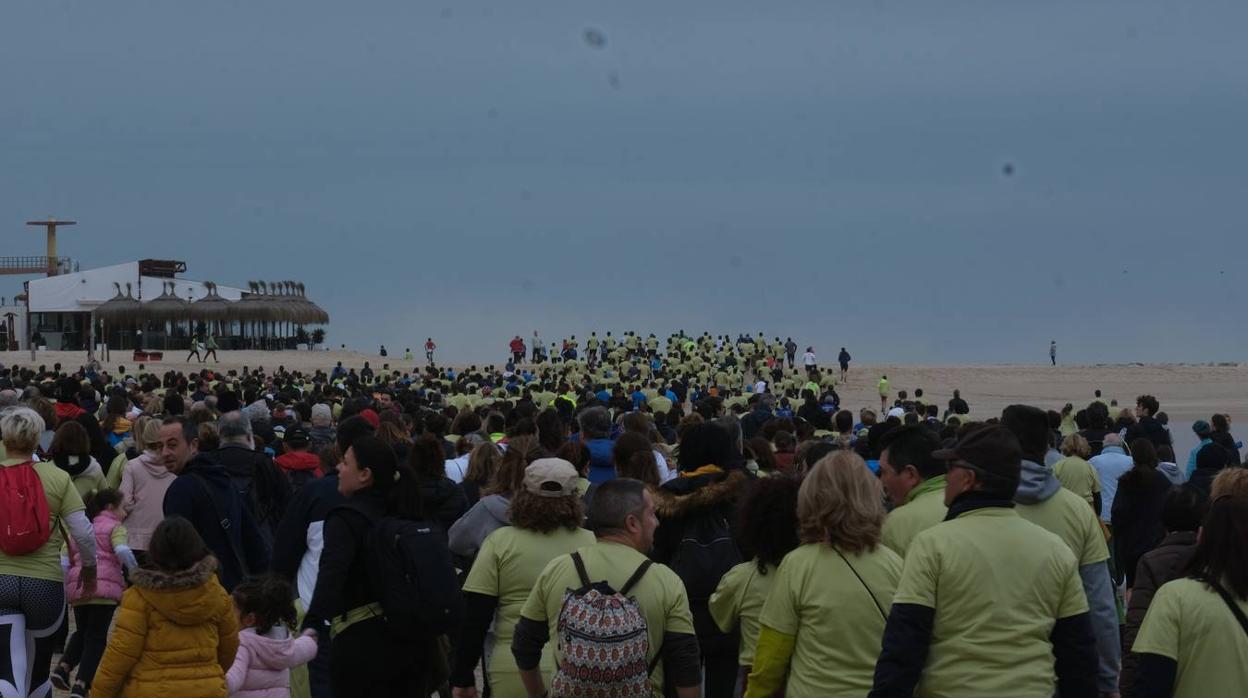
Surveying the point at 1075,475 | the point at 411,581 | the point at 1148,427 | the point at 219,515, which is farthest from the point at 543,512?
the point at 1148,427

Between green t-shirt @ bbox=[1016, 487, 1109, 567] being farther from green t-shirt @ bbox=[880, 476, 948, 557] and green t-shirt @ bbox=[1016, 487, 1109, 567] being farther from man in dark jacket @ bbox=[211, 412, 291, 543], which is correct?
man in dark jacket @ bbox=[211, 412, 291, 543]

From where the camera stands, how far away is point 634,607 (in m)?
5.53

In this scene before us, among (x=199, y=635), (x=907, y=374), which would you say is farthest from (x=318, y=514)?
(x=907, y=374)

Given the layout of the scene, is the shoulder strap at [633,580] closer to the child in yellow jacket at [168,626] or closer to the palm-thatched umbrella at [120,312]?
the child in yellow jacket at [168,626]

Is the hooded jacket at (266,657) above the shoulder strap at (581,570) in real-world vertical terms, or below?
below

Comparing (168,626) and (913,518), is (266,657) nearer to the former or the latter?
(168,626)

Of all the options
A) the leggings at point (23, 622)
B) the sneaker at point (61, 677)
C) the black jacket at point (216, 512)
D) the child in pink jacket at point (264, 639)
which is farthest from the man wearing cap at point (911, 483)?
the sneaker at point (61, 677)

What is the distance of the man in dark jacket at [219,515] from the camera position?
830cm

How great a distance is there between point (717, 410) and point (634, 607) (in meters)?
10.7

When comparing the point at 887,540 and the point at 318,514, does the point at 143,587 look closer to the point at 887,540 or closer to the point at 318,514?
the point at 318,514

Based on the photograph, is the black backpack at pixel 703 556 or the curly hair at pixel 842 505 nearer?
the curly hair at pixel 842 505

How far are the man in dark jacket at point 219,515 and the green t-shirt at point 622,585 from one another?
2958 mm

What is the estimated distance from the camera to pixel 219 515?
8328 millimetres

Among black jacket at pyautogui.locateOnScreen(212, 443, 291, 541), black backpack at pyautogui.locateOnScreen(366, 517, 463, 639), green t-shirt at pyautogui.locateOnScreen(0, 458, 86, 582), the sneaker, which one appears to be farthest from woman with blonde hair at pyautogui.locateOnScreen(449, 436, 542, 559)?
the sneaker
